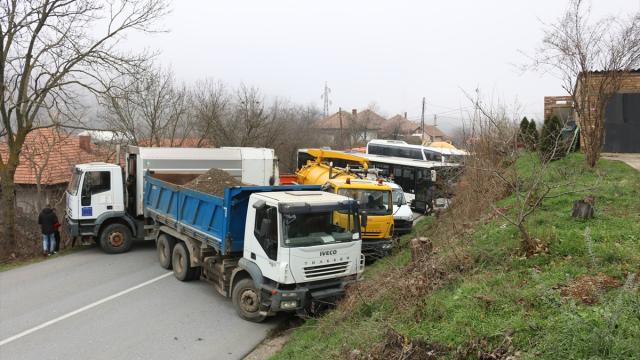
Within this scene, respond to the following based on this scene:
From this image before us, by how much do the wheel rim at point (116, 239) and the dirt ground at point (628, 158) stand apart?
1452cm

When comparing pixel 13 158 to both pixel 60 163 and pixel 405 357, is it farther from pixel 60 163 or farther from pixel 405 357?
pixel 405 357

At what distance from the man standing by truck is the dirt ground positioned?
54.2 ft

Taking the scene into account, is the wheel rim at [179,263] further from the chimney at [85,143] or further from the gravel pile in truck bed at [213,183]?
the chimney at [85,143]

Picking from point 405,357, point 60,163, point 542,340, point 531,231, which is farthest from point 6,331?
point 60,163

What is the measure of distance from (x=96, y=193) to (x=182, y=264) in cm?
432

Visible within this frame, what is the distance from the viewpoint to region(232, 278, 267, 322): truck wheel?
8.27 meters

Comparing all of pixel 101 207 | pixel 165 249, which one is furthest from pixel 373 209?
pixel 101 207

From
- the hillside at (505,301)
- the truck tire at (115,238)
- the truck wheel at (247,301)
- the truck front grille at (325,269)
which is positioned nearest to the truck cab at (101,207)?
the truck tire at (115,238)

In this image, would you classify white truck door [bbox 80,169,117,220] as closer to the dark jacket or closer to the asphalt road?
the dark jacket

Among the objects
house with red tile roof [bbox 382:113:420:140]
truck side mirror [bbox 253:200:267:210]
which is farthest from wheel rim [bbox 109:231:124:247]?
house with red tile roof [bbox 382:113:420:140]

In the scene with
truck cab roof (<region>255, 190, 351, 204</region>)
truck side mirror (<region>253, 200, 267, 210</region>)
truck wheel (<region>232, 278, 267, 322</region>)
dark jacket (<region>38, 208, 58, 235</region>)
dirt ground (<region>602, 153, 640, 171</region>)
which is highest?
dirt ground (<region>602, 153, 640, 171</region>)

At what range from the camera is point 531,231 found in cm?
787

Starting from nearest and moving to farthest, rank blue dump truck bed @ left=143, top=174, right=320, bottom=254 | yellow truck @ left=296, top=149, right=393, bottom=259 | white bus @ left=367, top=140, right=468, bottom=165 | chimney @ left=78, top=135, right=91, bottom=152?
1. blue dump truck bed @ left=143, top=174, right=320, bottom=254
2. yellow truck @ left=296, top=149, right=393, bottom=259
3. white bus @ left=367, top=140, right=468, bottom=165
4. chimney @ left=78, top=135, right=91, bottom=152

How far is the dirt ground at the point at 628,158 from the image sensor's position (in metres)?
13.8
